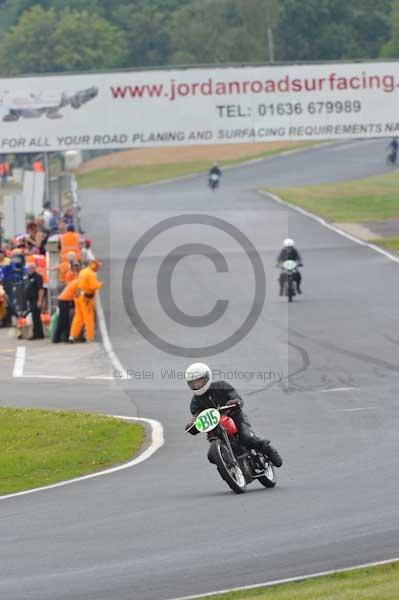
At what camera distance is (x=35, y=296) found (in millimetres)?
28109

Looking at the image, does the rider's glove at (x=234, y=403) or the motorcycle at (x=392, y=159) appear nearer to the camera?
the rider's glove at (x=234, y=403)

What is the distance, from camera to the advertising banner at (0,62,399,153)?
40688 millimetres

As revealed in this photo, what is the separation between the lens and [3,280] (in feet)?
101

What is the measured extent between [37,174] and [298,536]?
31.5m

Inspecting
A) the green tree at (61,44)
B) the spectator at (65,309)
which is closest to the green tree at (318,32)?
the green tree at (61,44)

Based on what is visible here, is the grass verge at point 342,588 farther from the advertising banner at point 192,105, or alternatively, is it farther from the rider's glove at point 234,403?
the advertising banner at point 192,105

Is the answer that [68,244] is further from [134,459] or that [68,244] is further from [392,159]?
[392,159]

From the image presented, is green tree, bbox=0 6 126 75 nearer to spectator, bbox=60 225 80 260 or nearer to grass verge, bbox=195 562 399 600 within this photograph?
spectator, bbox=60 225 80 260

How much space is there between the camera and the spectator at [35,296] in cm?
2817

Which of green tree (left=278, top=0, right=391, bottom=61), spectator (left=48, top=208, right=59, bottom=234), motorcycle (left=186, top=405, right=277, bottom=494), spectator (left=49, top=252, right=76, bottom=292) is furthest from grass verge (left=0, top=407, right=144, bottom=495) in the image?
green tree (left=278, top=0, right=391, bottom=61)

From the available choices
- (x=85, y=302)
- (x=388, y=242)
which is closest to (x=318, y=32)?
(x=388, y=242)

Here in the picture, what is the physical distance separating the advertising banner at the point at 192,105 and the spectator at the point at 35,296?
12.9 m

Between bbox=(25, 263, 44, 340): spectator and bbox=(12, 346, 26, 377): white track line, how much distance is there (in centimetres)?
94

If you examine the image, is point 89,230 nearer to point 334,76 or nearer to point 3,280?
point 334,76
